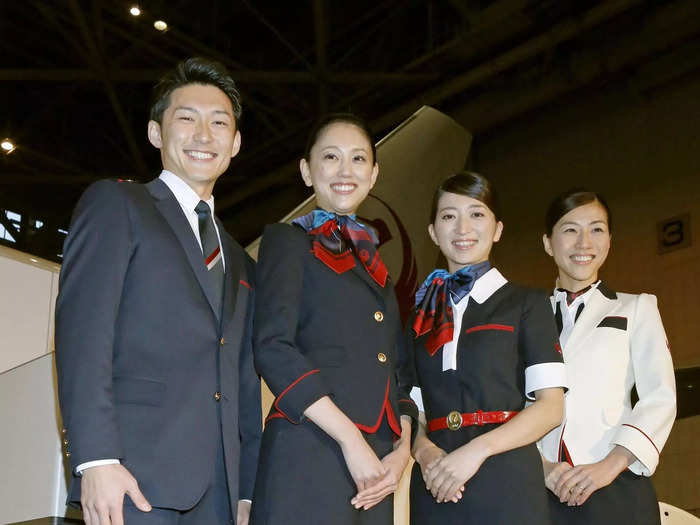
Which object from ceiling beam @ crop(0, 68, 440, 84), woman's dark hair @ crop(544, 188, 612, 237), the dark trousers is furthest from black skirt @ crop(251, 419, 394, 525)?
ceiling beam @ crop(0, 68, 440, 84)

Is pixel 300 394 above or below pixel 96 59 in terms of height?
below

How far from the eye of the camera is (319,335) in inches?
76.5

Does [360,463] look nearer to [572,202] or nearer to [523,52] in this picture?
[572,202]

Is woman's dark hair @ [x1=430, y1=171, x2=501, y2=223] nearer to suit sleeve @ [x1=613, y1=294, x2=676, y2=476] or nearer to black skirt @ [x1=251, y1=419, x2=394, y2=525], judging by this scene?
suit sleeve @ [x1=613, y1=294, x2=676, y2=476]

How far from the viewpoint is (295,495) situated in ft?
5.91

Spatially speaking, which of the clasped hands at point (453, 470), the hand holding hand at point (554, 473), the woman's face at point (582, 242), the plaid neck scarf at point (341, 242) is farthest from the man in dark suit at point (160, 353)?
the woman's face at point (582, 242)

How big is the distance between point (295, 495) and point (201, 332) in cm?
43

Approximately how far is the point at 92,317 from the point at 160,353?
0.57 ft

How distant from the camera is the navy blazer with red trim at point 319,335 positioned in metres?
1.82

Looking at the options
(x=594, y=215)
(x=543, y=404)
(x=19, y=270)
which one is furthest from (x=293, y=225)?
(x=594, y=215)

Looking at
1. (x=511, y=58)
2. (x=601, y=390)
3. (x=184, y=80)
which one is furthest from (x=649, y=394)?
(x=511, y=58)

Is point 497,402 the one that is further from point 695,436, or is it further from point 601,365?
point 695,436

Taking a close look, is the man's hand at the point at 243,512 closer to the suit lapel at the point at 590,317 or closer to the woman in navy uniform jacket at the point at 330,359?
the woman in navy uniform jacket at the point at 330,359

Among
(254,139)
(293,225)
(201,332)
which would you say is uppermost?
(254,139)
